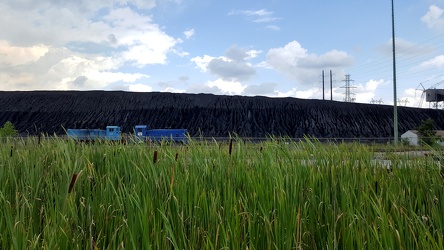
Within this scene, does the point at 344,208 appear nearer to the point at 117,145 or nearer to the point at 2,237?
the point at 2,237

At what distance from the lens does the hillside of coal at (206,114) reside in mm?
55406

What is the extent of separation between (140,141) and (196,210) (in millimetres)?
2433

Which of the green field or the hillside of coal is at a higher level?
the hillside of coal

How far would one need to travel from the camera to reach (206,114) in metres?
57.2

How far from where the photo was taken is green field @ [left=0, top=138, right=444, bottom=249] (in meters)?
2.23

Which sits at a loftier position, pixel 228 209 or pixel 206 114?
pixel 206 114

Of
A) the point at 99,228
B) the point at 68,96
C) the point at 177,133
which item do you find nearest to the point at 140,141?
the point at 99,228

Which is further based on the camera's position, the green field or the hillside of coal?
the hillside of coal

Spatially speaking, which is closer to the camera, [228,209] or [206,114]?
[228,209]

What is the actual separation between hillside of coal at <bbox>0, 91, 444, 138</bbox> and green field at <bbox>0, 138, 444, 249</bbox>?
48.4 meters

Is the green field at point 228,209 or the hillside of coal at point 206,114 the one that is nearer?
the green field at point 228,209

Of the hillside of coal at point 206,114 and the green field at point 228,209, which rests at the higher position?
the hillside of coal at point 206,114

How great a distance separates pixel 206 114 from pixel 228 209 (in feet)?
180

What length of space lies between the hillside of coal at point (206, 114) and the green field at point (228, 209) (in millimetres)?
48400
